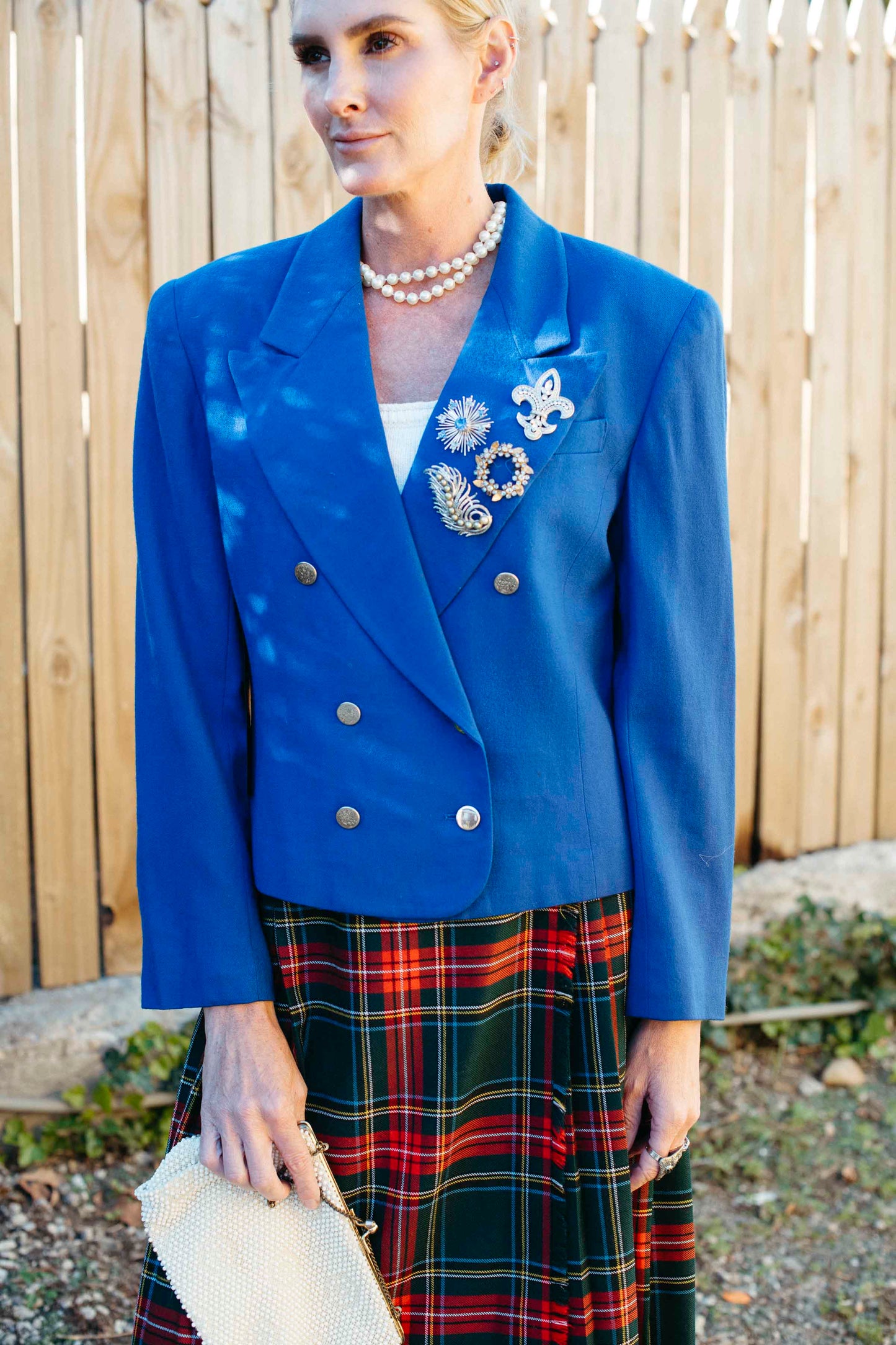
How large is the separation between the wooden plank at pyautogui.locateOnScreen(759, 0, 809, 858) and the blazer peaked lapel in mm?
2378

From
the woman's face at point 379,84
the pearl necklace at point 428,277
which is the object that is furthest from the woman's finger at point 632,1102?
the woman's face at point 379,84

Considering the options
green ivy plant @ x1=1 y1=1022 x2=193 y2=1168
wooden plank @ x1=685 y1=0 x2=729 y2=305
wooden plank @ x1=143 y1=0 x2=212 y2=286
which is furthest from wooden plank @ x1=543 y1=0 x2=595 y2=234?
green ivy plant @ x1=1 y1=1022 x2=193 y2=1168

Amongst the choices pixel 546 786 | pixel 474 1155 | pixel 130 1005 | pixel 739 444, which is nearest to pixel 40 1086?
pixel 130 1005

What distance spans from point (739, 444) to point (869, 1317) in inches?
90.7

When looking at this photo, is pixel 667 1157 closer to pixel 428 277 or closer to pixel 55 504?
pixel 428 277

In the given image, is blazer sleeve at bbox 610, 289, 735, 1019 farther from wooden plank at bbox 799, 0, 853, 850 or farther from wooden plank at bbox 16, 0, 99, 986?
wooden plank at bbox 799, 0, 853, 850

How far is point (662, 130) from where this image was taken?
11.3ft

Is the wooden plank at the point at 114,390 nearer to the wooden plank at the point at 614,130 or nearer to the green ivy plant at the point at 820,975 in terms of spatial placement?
the wooden plank at the point at 614,130

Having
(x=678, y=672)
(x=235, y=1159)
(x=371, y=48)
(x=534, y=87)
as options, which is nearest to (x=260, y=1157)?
(x=235, y=1159)

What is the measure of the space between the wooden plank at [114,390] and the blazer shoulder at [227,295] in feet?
5.04

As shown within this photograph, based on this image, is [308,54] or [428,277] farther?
[428,277]

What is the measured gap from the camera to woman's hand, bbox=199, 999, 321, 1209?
1445mm

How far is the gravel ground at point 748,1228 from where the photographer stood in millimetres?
2654

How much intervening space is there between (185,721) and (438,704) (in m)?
0.31
